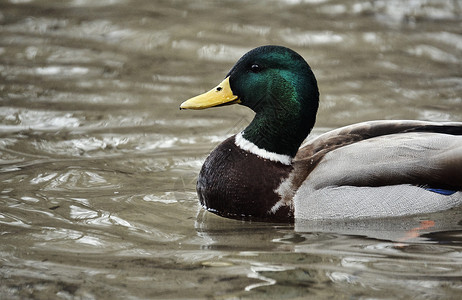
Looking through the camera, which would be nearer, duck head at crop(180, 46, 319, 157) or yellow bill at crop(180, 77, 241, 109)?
duck head at crop(180, 46, 319, 157)

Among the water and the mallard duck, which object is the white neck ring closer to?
the mallard duck

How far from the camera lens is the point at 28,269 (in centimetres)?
524

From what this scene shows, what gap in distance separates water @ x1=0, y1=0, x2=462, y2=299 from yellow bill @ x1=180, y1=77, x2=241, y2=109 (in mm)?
785

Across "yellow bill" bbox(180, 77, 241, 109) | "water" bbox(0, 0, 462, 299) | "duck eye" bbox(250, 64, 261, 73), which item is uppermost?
"duck eye" bbox(250, 64, 261, 73)

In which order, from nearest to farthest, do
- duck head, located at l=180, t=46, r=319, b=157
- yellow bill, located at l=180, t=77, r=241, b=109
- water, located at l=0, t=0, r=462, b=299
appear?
water, located at l=0, t=0, r=462, b=299 < duck head, located at l=180, t=46, r=319, b=157 < yellow bill, located at l=180, t=77, r=241, b=109

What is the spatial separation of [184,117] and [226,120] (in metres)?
0.42

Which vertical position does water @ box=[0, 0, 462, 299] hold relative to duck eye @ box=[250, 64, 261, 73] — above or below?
below

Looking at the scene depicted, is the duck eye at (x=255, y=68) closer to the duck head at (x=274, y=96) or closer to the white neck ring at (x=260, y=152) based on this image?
the duck head at (x=274, y=96)

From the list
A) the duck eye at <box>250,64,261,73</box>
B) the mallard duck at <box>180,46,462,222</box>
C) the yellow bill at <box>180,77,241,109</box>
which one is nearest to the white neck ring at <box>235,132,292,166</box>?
the mallard duck at <box>180,46,462,222</box>

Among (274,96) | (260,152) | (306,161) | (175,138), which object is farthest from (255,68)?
(175,138)

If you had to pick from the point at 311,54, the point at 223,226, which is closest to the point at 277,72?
the point at 223,226

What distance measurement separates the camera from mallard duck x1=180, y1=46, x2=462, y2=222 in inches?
239

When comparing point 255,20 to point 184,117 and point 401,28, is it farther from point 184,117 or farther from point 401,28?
point 184,117

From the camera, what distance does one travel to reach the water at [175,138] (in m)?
5.14
